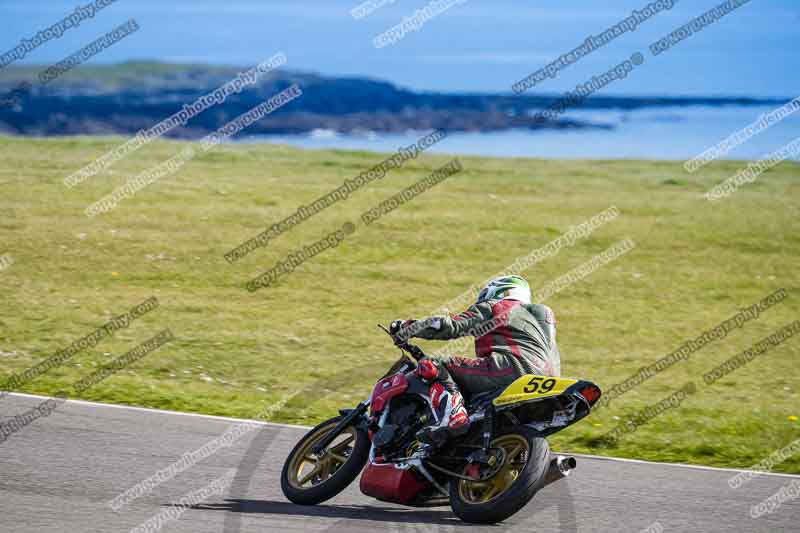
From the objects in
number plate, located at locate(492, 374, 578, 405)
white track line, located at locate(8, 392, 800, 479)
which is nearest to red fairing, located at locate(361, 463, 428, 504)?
number plate, located at locate(492, 374, 578, 405)

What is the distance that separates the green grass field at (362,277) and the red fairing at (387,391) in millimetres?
2732

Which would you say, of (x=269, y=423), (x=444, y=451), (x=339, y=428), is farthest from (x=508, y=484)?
(x=269, y=423)

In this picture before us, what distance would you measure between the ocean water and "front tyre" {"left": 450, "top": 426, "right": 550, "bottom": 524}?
24.5 m

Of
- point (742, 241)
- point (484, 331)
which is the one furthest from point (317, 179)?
point (484, 331)

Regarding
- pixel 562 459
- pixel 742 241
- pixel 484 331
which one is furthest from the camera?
pixel 742 241

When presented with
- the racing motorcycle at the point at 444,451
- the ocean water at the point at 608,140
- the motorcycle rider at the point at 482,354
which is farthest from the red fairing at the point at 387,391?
the ocean water at the point at 608,140

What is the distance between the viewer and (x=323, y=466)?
716cm

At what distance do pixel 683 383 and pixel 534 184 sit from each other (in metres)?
12.2

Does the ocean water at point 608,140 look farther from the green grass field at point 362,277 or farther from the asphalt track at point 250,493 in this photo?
the asphalt track at point 250,493

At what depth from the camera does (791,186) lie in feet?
83.5

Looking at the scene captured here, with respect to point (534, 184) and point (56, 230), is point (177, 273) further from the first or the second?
point (534, 184)

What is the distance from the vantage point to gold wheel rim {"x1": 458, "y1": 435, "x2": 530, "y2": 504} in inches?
256

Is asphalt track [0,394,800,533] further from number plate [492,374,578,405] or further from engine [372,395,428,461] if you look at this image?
number plate [492,374,578,405]

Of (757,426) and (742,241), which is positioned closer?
(757,426)
